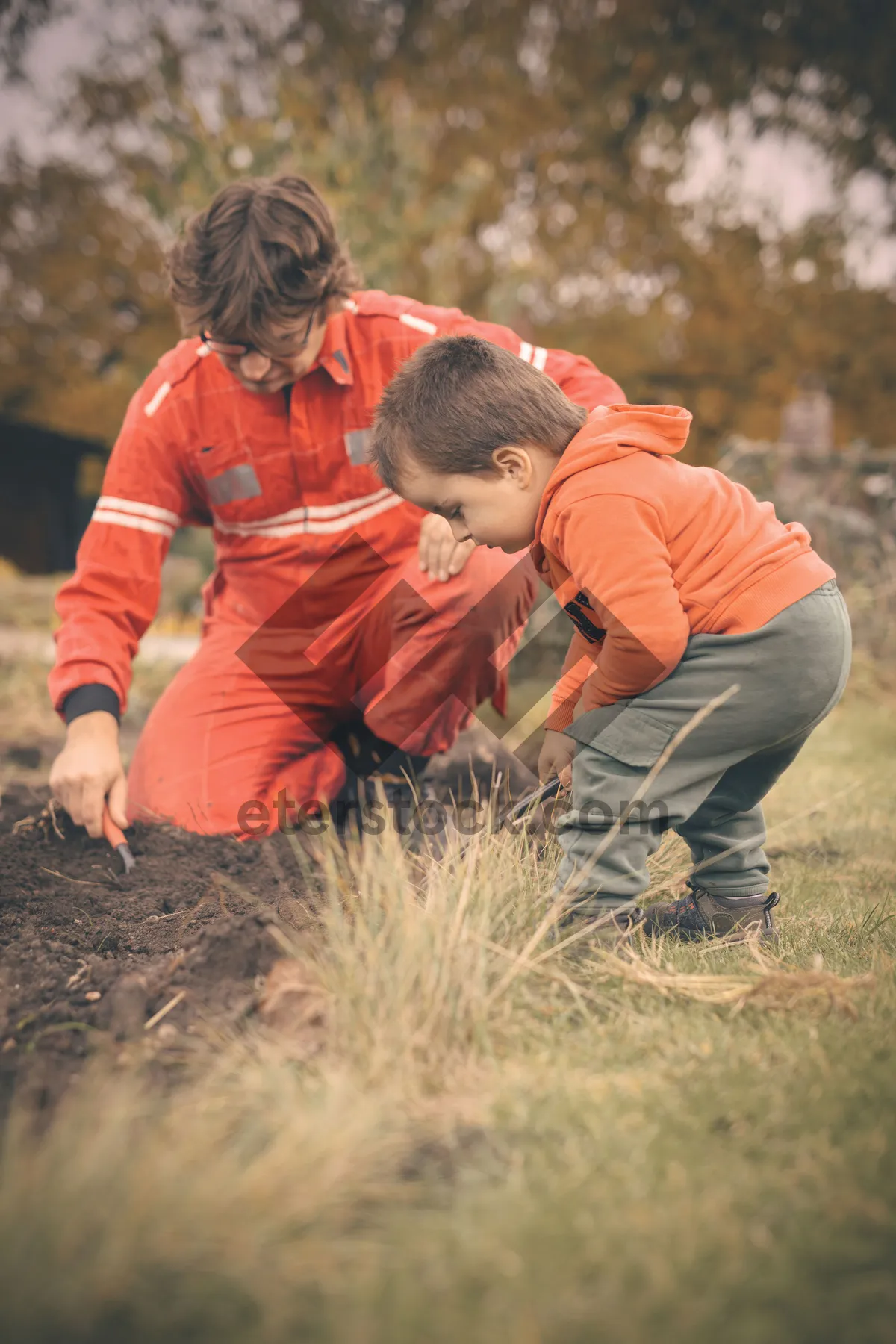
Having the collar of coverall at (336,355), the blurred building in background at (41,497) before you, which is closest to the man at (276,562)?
the collar of coverall at (336,355)

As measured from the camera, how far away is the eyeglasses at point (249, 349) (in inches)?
102

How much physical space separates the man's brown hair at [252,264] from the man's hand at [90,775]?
1038mm

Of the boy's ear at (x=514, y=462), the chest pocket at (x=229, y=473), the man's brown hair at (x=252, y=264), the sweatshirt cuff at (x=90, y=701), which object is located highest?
the man's brown hair at (x=252, y=264)

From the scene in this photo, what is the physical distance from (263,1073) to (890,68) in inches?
549

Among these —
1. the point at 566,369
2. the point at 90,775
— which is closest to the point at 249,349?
the point at 566,369

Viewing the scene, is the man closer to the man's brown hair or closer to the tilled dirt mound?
the man's brown hair

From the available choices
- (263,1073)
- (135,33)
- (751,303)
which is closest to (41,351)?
(135,33)

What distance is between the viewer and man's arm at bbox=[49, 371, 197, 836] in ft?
7.92

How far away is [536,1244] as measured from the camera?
1.00 m

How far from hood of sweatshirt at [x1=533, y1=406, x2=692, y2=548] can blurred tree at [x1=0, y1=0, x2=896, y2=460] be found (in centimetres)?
953

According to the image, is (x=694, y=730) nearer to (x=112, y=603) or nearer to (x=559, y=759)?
(x=559, y=759)

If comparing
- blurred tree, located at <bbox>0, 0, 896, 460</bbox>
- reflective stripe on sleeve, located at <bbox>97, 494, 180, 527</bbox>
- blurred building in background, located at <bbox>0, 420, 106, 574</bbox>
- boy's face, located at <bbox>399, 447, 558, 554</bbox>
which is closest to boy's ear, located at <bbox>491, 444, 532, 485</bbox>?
boy's face, located at <bbox>399, 447, 558, 554</bbox>

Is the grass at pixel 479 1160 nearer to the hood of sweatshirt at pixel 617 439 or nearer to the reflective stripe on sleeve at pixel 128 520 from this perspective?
the hood of sweatshirt at pixel 617 439

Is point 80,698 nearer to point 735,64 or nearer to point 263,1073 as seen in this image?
point 263,1073
